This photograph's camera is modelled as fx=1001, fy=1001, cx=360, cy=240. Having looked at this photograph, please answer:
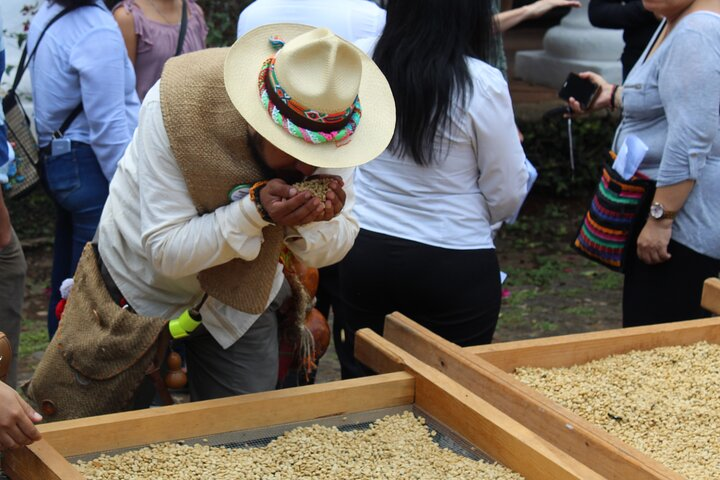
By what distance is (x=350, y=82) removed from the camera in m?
2.11

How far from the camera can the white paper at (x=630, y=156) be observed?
3.25 meters

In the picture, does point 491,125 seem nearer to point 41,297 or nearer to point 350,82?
point 350,82

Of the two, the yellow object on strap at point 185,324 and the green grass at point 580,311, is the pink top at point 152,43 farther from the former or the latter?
the green grass at point 580,311

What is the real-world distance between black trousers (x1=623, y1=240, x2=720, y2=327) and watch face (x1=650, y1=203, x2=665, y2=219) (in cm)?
12

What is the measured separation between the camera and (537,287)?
6.10m

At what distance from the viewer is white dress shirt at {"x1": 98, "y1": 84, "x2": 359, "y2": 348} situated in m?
2.18

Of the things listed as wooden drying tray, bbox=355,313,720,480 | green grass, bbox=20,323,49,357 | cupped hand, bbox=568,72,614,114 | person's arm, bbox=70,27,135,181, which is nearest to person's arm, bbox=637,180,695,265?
wooden drying tray, bbox=355,313,720,480

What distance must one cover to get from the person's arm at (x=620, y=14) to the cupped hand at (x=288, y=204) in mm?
3185

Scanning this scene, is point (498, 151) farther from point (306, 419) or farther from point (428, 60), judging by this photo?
point (306, 419)

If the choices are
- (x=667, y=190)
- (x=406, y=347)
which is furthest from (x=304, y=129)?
(x=667, y=190)

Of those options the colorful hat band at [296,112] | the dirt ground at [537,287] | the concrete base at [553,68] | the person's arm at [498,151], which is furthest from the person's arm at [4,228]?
the concrete base at [553,68]

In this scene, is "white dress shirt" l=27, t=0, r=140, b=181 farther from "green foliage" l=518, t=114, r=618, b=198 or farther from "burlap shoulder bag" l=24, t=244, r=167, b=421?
"green foliage" l=518, t=114, r=618, b=198

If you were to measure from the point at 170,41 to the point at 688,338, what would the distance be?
2.31 m

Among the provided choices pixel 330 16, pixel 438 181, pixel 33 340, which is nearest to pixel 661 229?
pixel 438 181
